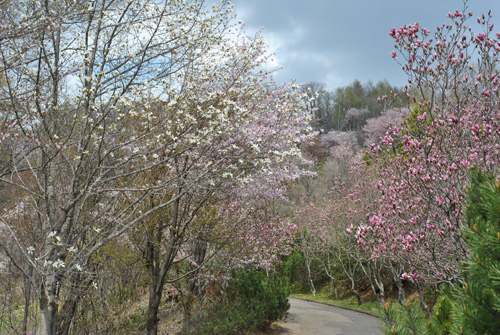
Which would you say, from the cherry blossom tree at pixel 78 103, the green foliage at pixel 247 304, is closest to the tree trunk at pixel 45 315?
the cherry blossom tree at pixel 78 103

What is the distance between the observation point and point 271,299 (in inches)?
377

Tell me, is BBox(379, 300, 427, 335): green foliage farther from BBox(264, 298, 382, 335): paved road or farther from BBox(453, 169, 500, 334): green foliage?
BBox(264, 298, 382, 335): paved road

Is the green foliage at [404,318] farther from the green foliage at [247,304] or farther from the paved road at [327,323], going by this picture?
the paved road at [327,323]

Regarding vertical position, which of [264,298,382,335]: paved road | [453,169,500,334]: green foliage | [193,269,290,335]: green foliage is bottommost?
[264,298,382,335]: paved road

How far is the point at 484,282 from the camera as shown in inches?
90.8

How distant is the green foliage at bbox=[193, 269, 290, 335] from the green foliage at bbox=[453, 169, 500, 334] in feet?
21.3

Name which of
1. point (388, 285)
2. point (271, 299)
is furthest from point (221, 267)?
point (388, 285)

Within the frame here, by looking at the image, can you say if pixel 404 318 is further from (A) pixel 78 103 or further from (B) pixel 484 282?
(A) pixel 78 103

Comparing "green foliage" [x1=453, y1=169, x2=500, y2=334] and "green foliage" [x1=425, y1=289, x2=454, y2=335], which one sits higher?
"green foliage" [x1=453, y1=169, x2=500, y2=334]

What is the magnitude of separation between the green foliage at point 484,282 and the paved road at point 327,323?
24.9ft

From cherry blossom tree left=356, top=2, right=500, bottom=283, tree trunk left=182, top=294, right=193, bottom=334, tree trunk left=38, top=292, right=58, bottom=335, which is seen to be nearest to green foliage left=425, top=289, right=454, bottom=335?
cherry blossom tree left=356, top=2, right=500, bottom=283

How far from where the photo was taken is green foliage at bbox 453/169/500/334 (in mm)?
2213

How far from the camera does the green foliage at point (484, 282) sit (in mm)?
2213

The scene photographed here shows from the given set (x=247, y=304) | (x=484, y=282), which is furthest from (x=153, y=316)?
(x=484, y=282)
